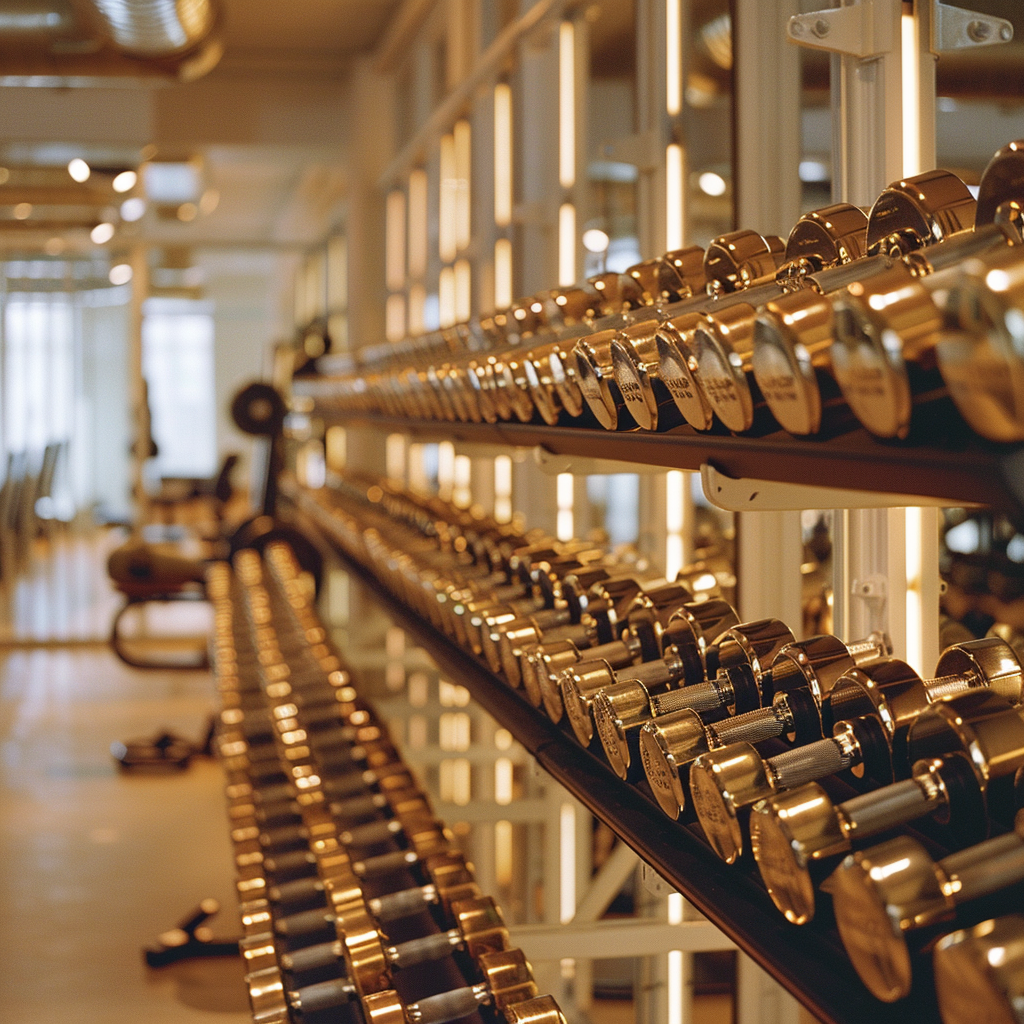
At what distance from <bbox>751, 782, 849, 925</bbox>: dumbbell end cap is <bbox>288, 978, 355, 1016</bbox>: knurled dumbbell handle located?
111 cm

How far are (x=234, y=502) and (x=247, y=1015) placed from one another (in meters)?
15.0

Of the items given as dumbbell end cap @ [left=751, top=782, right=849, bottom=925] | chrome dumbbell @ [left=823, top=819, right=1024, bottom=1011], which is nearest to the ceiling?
dumbbell end cap @ [left=751, top=782, right=849, bottom=925]

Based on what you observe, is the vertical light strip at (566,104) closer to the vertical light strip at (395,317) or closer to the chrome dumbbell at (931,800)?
the chrome dumbbell at (931,800)

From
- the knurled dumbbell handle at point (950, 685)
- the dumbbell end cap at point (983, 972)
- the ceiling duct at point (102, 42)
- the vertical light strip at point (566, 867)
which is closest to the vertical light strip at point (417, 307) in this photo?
the ceiling duct at point (102, 42)

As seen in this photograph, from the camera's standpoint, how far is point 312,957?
7.06 ft

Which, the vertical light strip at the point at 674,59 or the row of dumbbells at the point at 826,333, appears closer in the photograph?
the row of dumbbells at the point at 826,333

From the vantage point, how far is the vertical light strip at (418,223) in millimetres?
6605

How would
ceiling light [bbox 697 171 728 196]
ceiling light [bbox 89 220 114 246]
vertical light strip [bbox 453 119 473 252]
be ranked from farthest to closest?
ceiling light [bbox 89 220 114 246] → vertical light strip [bbox 453 119 473 252] → ceiling light [bbox 697 171 728 196]

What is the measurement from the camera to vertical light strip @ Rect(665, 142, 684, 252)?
2.70 meters

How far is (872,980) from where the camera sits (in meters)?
0.95

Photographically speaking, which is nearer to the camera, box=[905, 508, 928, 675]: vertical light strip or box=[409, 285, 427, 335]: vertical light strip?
box=[905, 508, 928, 675]: vertical light strip

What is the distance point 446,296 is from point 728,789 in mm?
4807

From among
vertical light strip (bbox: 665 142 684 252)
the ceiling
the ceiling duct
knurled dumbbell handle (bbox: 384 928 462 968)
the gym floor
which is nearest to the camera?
knurled dumbbell handle (bbox: 384 928 462 968)

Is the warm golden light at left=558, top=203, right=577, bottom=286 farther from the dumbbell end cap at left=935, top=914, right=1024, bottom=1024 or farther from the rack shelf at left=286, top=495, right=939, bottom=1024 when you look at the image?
the dumbbell end cap at left=935, top=914, right=1024, bottom=1024
